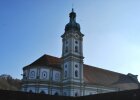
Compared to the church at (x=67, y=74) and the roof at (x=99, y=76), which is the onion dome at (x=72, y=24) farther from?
the roof at (x=99, y=76)

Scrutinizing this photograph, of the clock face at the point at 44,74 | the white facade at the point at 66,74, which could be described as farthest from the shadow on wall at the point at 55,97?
the clock face at the point at 44,74

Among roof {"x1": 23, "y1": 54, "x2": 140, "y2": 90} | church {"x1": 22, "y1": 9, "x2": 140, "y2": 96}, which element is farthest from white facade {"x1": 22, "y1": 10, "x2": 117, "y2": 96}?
roof {"x1": 23, "y1": 54, "x2": 140, "y2": 90}

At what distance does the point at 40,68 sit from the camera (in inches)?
1841

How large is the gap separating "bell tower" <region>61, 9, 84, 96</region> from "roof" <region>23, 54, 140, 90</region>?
2.59 metres

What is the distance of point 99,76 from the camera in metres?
55.4

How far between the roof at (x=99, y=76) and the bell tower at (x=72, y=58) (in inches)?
102

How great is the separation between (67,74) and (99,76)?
10.9 meters

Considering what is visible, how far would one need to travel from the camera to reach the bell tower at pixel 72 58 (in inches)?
1836

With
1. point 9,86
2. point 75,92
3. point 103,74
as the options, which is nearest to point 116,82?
point 103,74

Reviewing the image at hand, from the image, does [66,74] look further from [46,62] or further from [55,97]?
[55,97]

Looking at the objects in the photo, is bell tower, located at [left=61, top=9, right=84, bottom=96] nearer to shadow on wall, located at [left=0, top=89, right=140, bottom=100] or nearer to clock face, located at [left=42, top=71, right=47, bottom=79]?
clock face, located at [left=42, top=71, right=47, bottom=79]

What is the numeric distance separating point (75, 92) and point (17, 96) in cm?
1994

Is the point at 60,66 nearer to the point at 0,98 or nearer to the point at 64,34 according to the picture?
the point at 64,34

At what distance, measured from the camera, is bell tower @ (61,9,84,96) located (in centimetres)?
4664
